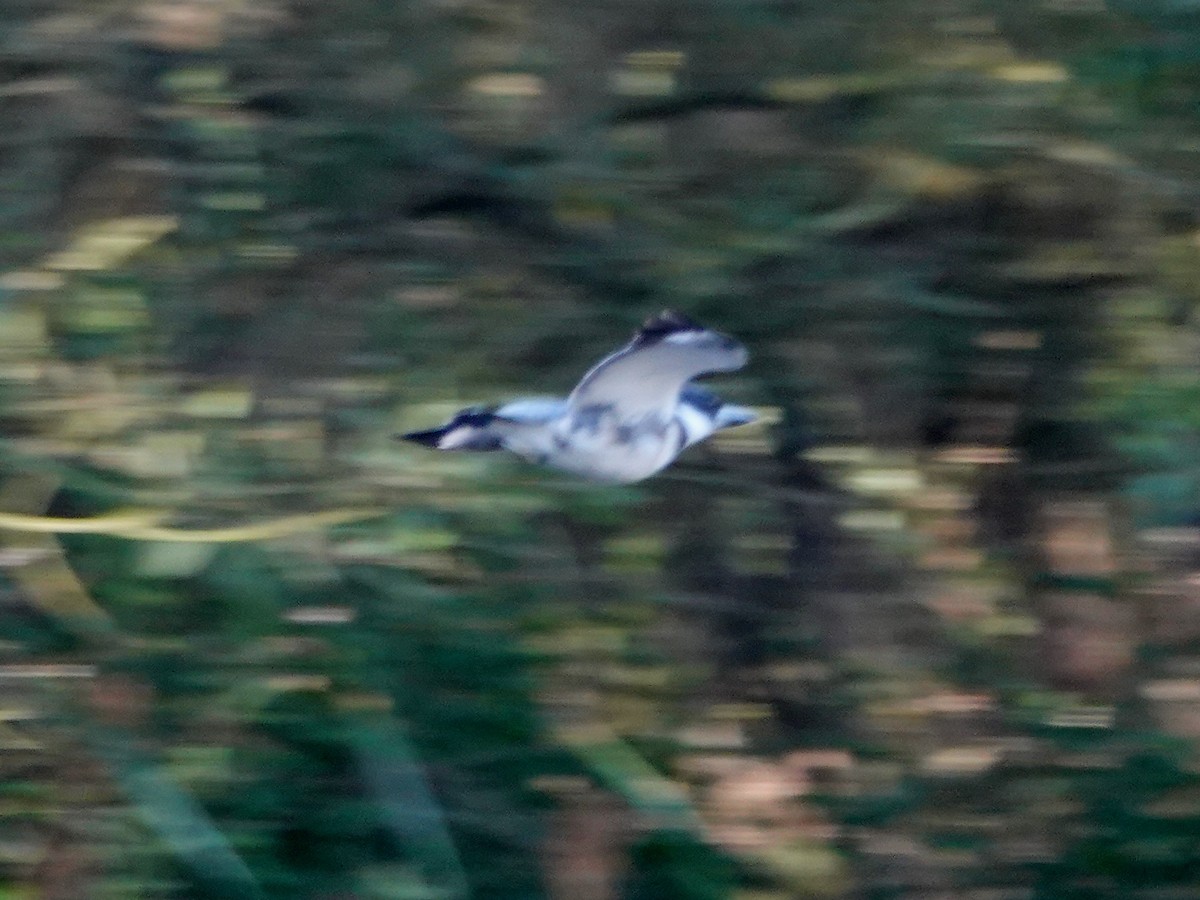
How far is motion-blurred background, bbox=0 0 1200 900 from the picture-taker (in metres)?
2.62

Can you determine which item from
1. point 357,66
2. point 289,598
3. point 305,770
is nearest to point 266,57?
point 357,66

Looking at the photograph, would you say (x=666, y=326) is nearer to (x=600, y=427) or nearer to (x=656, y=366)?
(x=656, y=366)

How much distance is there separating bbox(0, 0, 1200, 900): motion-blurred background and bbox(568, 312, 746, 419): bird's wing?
0.21 metres

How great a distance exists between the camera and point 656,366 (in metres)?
2.29

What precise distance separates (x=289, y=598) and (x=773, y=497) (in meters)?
0.75

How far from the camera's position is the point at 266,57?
9.23 feet

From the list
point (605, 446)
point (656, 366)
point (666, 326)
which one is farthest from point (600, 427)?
point (666, 326)

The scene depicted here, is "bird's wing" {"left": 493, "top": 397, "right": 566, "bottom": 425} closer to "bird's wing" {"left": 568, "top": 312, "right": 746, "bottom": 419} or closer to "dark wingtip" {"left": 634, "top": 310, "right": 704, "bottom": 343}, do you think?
"bird's wing" {"left": 568, "top": 312, "right": 746, "bottom": 419}

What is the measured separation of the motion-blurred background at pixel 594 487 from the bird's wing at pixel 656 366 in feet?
0.69

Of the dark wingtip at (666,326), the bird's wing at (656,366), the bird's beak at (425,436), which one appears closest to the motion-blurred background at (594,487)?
the bird's beak at (425,436)

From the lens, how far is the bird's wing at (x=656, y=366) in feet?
6.66

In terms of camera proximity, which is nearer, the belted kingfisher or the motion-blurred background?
the belted kingfisher

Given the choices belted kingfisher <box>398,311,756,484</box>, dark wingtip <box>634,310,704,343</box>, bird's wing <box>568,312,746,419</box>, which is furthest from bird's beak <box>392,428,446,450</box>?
dark wingtip <box>634,310,704,343</box>

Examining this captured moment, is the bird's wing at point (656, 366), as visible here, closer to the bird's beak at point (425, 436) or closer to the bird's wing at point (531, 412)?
the bird's wing at point (531, 412)
